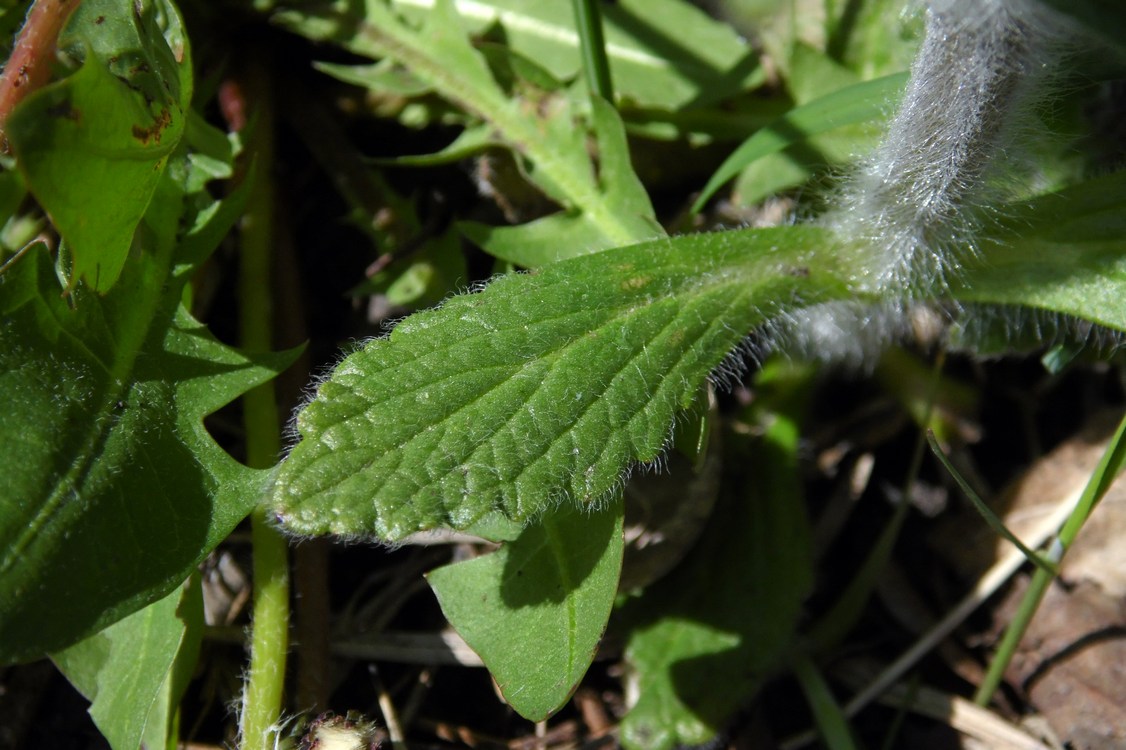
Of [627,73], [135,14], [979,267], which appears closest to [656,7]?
[627,73]

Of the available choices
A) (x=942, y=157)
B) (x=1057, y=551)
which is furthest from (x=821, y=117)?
(x=1057, y=551)

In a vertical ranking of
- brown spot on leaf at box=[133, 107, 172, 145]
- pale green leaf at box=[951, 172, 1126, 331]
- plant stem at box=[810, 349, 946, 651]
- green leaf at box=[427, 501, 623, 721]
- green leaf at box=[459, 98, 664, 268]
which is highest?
brown spot on leaf at box=[133, 107, 172, 145]

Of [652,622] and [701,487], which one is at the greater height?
[701,487]

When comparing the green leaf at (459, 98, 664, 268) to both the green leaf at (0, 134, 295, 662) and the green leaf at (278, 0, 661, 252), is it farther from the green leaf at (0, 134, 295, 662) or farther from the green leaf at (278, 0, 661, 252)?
the green leaf at (0, 134, 295, 662)

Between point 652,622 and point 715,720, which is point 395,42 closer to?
point 652,622

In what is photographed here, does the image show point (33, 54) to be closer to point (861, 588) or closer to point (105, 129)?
point (105, 129)

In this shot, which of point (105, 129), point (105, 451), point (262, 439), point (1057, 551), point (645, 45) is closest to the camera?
point (105, 129)

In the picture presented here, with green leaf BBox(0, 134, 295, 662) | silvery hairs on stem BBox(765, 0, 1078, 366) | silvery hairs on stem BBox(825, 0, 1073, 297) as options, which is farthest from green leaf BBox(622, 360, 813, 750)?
green leaf BBox(0, 134, 295, 662)
